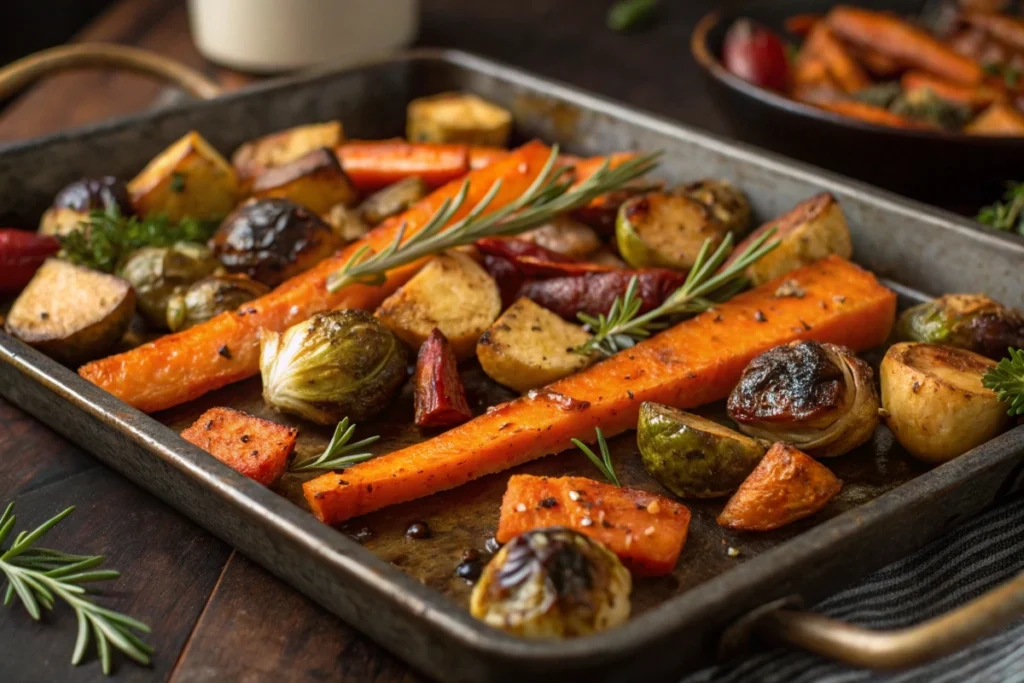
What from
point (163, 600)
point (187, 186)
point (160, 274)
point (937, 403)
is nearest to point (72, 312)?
point (160, 274)

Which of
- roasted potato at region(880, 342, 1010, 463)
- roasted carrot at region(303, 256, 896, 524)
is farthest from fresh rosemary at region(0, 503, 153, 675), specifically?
roasted potato at region(880, 342, 1010, 463)

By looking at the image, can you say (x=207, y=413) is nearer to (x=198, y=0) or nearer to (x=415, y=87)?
(x=415, y=87)

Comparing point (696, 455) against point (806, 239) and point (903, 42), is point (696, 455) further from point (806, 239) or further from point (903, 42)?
point (903, 42)

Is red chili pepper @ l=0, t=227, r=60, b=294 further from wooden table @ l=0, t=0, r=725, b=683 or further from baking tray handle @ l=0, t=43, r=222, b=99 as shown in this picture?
baking tray handle @ l=0, t=43, r=222, b=99

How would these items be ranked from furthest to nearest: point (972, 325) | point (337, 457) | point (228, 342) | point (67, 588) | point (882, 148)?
point (882, 148) → point (228, 342) → point (972, 325) → point (337, 457) → point (67, 588)

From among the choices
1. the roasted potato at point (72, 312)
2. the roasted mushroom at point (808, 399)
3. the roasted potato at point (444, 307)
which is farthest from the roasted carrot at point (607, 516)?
the roasted potato at point (72, 312)

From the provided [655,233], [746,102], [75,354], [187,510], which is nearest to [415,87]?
[746,102]
